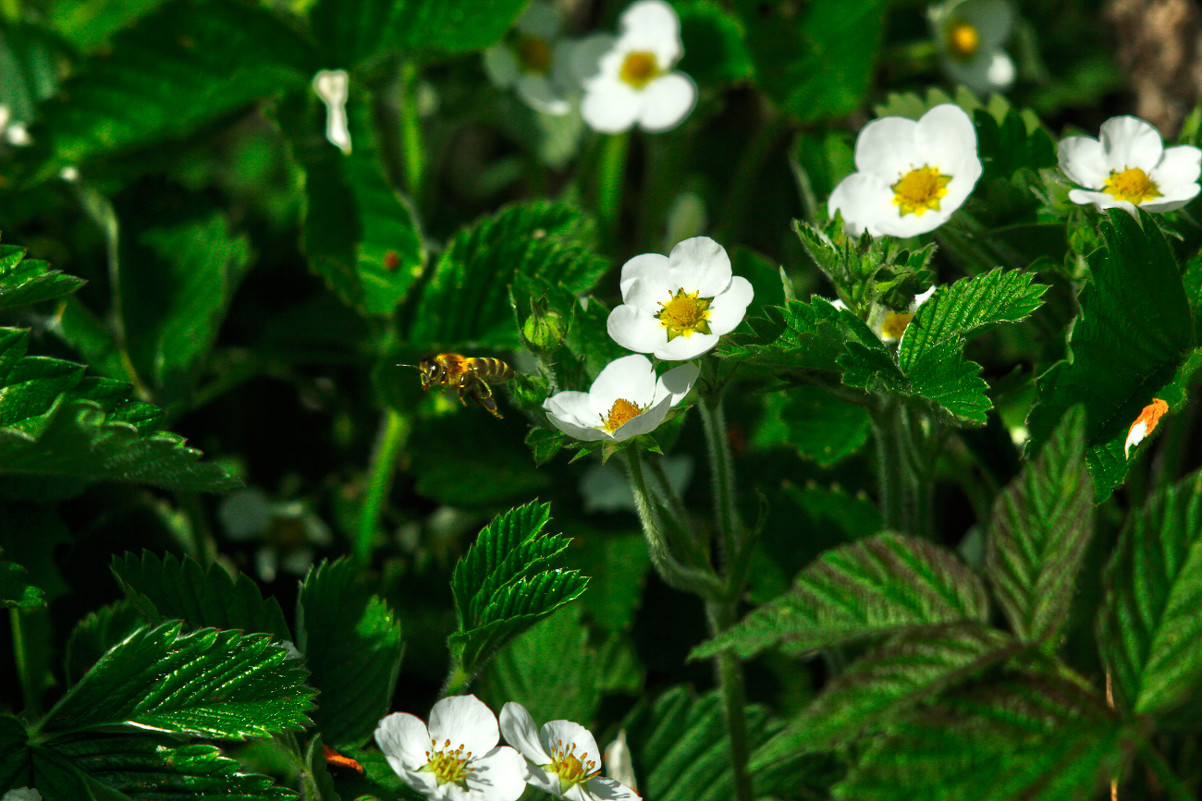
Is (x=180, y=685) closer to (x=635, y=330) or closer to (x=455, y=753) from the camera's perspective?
(x=455, y=753)

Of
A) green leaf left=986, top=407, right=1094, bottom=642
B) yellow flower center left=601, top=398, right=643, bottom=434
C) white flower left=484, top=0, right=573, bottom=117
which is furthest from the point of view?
white flower left=484, top=0, right=573, bottom=117

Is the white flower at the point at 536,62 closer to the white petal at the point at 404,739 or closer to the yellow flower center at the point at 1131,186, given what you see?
the yellow flower center at the point at 1131,186

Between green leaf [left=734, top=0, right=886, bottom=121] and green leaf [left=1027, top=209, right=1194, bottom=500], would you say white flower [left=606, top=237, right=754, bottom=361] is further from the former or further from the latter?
green leaf [left=734, top=0, right=886, bottom=121]

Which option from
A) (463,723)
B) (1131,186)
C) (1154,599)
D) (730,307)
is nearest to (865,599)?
(1154,599)

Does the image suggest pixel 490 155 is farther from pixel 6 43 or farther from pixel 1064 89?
pixel 1064 89

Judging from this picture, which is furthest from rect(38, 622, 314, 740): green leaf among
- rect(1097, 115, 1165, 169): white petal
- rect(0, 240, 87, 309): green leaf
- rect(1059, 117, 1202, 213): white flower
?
rect(1097, 115, 1165, 169): white petal

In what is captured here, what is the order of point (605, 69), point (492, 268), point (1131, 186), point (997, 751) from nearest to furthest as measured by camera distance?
point (997, 751) < point (1131, 186) < point (492, 268) < point (605, 69)
